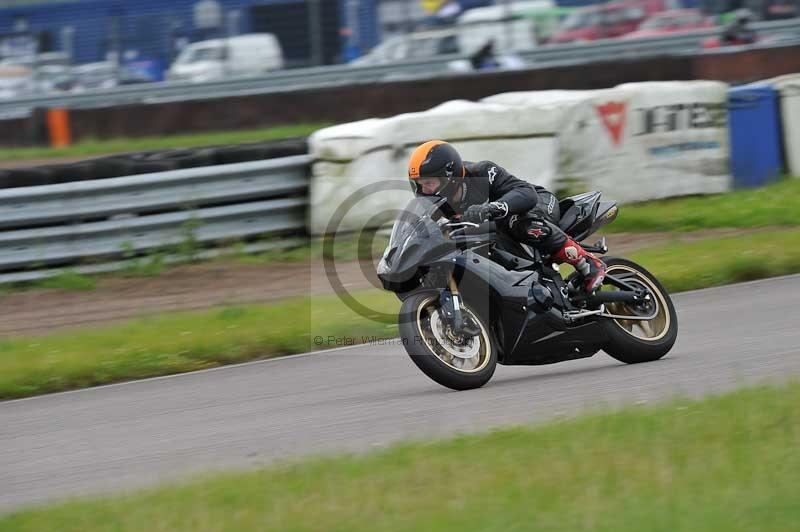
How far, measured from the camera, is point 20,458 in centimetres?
628

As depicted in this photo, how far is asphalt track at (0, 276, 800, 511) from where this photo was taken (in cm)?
584

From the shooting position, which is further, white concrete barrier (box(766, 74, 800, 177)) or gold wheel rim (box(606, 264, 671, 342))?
white concrete barrier (box(766, 74, 800, 177))

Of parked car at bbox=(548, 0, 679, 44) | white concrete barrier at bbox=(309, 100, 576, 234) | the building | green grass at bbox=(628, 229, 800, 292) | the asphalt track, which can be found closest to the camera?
the asphalt track

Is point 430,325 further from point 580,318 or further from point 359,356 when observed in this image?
point 359,356

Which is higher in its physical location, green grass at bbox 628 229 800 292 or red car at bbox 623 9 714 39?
green grass at bbox 628 229 800 292

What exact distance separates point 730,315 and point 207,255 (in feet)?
18.4

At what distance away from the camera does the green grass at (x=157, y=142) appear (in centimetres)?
1948

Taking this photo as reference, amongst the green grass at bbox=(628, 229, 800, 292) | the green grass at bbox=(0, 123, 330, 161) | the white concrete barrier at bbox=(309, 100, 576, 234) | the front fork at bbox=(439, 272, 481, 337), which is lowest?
the green grass at bbox=(0, 123, 330, 161)

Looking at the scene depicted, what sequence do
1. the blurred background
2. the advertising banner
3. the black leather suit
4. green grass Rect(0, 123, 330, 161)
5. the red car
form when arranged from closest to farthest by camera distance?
the black leather suit
the advertising banner
green grass Rect(0, 123, 330, 161)
the blurred background
the red car

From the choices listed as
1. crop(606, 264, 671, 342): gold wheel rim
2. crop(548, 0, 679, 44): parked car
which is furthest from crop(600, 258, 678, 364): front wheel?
crop(548, 0, 679, 44): parked car

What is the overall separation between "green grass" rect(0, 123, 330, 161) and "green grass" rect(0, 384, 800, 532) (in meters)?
14.4

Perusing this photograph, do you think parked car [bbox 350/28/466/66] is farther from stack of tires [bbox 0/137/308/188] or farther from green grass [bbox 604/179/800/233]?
stack of tires [bbox 0/137/308/188]

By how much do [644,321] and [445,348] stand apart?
154cm

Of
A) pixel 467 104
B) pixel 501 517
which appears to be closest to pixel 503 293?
pixel 501 517
